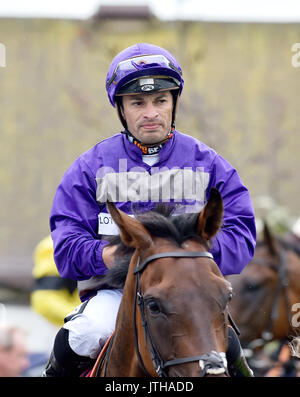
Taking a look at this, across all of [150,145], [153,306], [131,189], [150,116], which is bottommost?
[153,306]

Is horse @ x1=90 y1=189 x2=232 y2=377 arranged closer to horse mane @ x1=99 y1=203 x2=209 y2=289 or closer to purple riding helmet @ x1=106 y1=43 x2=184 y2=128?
horse mane @ x1=99 y1=203 x2=209 y2=289

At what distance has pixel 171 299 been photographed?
2191 millimetres

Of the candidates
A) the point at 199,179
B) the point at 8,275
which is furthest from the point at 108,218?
the point at 8,275

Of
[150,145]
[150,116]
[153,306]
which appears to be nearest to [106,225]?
[150,145]

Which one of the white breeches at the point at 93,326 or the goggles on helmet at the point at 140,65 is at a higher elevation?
the goggles on helmet at the point at 140,65

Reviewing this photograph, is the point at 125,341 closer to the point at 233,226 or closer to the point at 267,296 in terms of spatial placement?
the point at 233,226

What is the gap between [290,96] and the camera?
1234 cm

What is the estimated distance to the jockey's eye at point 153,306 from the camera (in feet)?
7.33

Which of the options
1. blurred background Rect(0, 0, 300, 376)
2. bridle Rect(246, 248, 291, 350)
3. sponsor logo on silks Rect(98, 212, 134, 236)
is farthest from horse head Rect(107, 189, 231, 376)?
blurred background Rect(0, 0, 300, 376)

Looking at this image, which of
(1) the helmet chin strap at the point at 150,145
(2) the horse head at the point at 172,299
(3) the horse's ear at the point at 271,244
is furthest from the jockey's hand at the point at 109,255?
(3) the horse's ear at the point at 271,244

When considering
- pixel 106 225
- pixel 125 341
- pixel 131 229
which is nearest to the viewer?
pixel 131 229

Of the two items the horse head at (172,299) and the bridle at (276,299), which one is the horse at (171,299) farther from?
the bridle at (276,299)

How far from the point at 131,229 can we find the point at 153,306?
1.06ft

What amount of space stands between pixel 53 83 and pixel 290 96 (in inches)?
186
